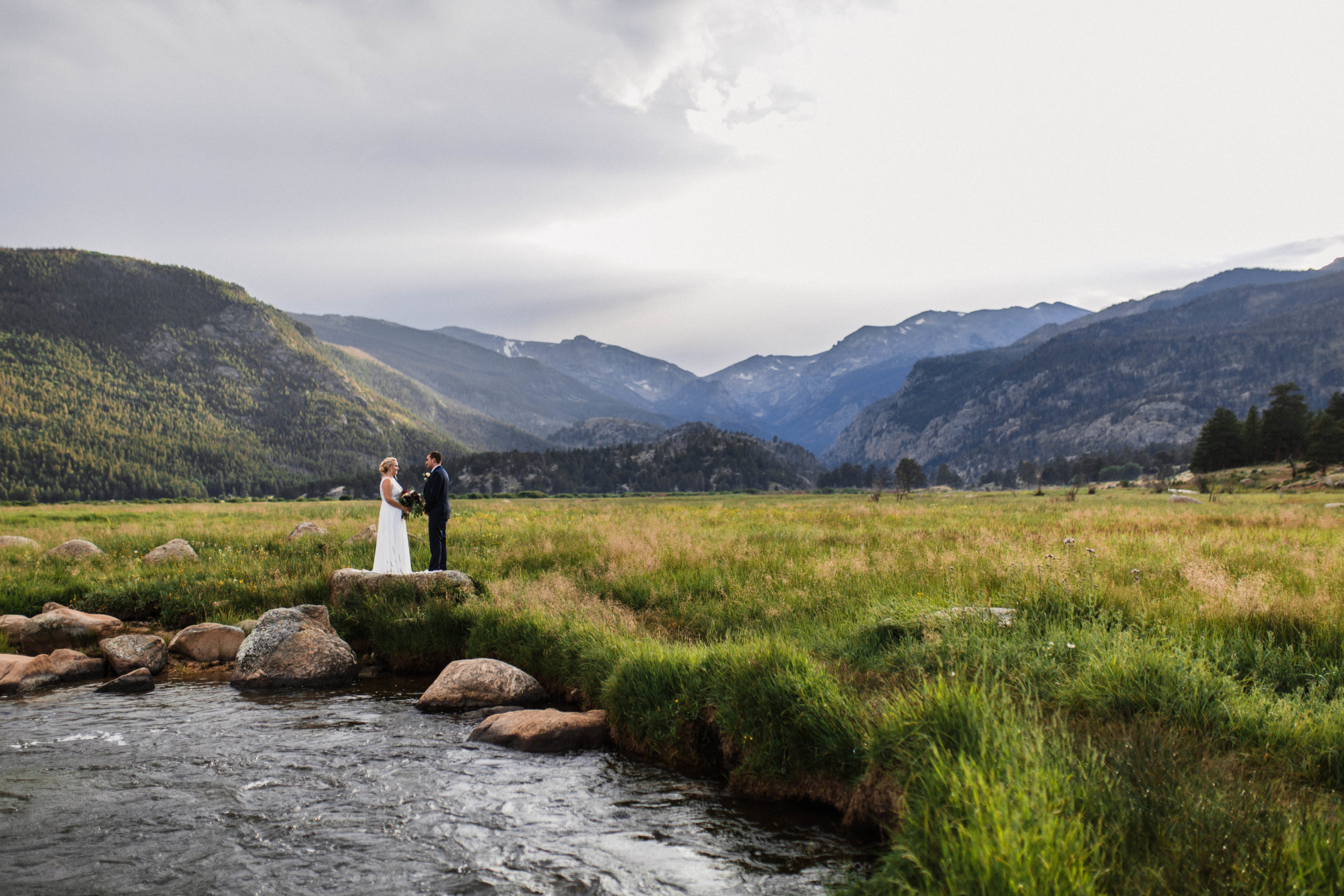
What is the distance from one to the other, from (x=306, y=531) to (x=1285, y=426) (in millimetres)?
106387

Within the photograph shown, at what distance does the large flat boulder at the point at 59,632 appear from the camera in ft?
44.2

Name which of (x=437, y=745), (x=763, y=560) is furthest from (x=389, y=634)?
(x=763, y=560)

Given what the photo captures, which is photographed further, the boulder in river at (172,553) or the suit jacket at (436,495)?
the boulder in river at (172,553)

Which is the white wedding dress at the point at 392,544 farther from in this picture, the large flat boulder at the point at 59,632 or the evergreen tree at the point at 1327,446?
the evergreen tree at the point at 1327,446

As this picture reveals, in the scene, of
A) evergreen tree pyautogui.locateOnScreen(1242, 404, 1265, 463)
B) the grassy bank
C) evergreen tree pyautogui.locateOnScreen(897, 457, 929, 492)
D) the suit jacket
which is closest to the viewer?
the grassy bank

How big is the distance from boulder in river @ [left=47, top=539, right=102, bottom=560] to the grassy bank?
35.2 inches

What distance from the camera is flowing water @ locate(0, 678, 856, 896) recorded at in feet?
19.1

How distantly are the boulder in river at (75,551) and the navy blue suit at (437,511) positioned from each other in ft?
35.9

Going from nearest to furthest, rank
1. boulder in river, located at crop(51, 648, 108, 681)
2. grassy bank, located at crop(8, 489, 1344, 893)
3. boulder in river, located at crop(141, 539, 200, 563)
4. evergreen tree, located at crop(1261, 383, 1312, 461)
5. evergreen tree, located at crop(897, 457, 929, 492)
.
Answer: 1. grassy bank, located at crop(8, 489, 1344, 893)
2. boulder in river, located at crop(51, 648, 108, 681)
3. boulder in river, located at crop(141, 539, 200, 563)
4. evergreen tree, located at crop(897, 457, 929, 492)
5. evergreen tree, located at crop(1261, 383, 1312, 461)

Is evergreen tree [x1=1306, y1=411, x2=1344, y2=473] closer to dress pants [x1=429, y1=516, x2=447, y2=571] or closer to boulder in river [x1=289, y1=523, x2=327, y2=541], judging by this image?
dress pants [x1=429, y1=516, x2=447, y2=571]

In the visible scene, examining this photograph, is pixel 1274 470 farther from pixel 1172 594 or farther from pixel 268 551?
pixel 268 551

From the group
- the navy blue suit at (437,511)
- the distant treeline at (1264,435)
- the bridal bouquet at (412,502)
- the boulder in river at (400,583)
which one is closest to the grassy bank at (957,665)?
the boulder in river at (400,583)

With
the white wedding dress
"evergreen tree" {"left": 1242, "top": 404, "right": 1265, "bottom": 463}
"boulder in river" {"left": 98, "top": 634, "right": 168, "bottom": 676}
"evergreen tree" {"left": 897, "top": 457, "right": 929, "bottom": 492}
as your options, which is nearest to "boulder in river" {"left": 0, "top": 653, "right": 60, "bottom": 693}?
"boulder in river" {"left": 98, "top": 634, "right": 168, "bottom": 676}

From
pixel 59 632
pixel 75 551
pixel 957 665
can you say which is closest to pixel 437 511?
pixel 59 632
